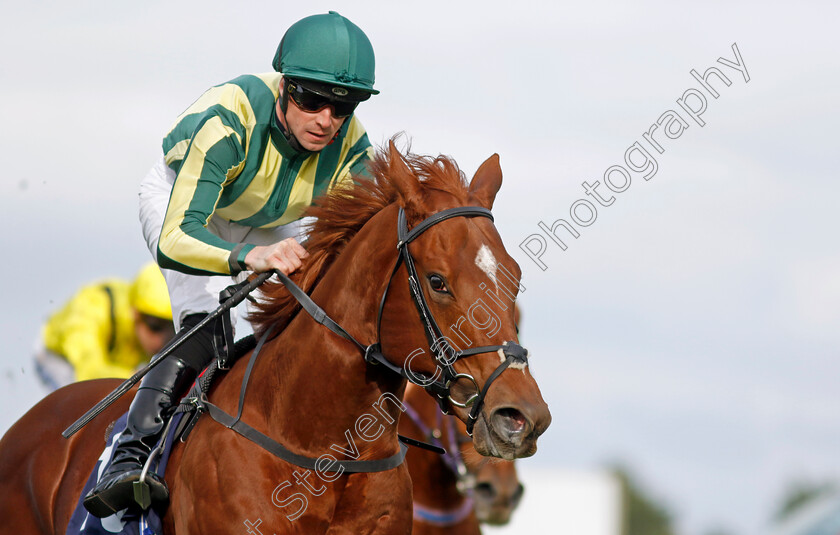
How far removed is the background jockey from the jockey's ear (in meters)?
4.25

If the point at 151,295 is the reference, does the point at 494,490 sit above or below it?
above

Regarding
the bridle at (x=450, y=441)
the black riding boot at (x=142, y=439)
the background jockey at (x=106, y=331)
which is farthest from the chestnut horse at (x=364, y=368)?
the background jockey at (x=106, y=331)

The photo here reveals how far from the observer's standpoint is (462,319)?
3314 mm

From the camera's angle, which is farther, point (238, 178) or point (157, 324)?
point (157, 324)

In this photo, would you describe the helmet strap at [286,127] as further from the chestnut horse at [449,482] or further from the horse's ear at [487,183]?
the chestnut horse at [449,482]

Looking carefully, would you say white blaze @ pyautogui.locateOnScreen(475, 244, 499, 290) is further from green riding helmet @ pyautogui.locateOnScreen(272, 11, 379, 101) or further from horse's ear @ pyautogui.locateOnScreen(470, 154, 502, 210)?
green riding helmet @ pyautogui.locateOnScreen(272, 11, 379, 101)

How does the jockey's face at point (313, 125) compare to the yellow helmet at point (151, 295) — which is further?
the yellow helmet at point (151, 295)

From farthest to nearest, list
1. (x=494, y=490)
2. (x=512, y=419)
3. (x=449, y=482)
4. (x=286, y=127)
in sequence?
1. (x=494, y=490)
2. (x=449, y=482)
3. (x=286, y=127)
4. (x=512, y=419)

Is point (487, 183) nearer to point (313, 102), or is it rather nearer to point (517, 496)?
point (313, 102)

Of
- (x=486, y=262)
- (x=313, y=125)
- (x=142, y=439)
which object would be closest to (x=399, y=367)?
A: (x=486, y=262)

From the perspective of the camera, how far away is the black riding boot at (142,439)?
3941 mm

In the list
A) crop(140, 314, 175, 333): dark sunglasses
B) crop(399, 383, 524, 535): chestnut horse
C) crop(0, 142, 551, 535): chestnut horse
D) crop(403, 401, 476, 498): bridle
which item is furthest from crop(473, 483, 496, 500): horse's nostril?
crop(0, 142, 551, 535): chestnut horse

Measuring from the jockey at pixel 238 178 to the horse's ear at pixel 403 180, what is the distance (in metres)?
0.56

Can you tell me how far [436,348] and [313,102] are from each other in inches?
59.0
